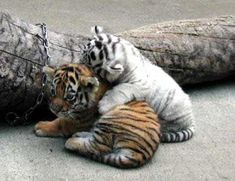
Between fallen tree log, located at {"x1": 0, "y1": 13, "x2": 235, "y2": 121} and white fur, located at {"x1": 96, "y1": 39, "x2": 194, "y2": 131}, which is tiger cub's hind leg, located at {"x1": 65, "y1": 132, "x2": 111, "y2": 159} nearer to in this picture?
white fur, located at {"x1": 96, "y1": 39, "x2": 194, "y2": 131}

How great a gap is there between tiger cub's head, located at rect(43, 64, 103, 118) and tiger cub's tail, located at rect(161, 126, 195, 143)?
0.53m

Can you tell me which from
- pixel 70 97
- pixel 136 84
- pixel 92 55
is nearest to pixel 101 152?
pixel 70 97

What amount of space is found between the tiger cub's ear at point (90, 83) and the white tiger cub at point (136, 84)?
9 cm

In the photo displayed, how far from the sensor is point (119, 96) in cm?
371

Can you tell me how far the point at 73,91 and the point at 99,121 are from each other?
230 mm

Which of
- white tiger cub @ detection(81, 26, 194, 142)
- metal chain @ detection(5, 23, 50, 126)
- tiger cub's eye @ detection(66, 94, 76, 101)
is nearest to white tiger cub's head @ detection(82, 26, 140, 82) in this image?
white tiger cub @ detection(81, 26, 194, 142)

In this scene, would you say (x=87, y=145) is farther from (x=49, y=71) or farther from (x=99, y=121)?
(x=49, y=71)

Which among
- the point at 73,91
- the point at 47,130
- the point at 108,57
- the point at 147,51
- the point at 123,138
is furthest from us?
the point at 147,51

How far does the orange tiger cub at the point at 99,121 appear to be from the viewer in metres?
3.57

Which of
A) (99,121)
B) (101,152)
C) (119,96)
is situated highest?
(119,96)

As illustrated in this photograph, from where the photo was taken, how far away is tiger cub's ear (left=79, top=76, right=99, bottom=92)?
364 cm

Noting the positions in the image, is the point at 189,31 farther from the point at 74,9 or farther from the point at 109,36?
the point at 74,9

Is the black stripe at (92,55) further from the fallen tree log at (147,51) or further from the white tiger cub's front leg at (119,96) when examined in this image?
the fallen tree log at (147,51)

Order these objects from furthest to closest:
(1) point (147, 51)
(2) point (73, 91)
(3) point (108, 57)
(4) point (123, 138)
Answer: (1) point (147, 51) → (3) point (108, 57) → (2) point (73, 91) → (4) point (123, 138)
